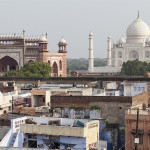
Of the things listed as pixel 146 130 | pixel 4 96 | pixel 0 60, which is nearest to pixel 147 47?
pixel 0 60

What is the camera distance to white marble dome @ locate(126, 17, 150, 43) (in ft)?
237

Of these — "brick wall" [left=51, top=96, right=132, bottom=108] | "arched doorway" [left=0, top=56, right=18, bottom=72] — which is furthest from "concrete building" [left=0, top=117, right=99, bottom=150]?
"arched doorway" [left=0, top=56, right=18, bottom=72]

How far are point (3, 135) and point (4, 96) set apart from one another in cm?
782

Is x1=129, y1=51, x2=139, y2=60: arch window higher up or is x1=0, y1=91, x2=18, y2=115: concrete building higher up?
x1=129, y1=51, x2=139, y2=60: arch window

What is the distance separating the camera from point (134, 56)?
75062 millimetres

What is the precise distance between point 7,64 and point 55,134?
45.1 meters

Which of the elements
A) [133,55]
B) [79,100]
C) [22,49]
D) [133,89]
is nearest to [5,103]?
[79,100]

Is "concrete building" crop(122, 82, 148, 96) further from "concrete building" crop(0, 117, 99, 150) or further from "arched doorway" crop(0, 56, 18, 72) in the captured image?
"arched doorway" crop(0, 56, 18, 72)

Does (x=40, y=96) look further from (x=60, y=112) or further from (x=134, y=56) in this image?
(x=134, y=56)

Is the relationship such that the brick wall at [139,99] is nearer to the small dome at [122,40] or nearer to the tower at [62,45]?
the tower at [62,45]

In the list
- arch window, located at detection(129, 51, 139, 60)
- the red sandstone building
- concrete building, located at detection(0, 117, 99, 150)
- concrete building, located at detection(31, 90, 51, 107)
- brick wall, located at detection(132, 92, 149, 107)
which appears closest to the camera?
concrete building, located at detection(0, 117, 99, 150)

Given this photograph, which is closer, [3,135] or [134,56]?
[3,135]

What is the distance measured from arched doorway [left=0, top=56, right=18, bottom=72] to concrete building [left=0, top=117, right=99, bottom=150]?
4309 cm

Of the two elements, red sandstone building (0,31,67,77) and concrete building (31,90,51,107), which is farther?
red sandstone building (0,31,67,77)
